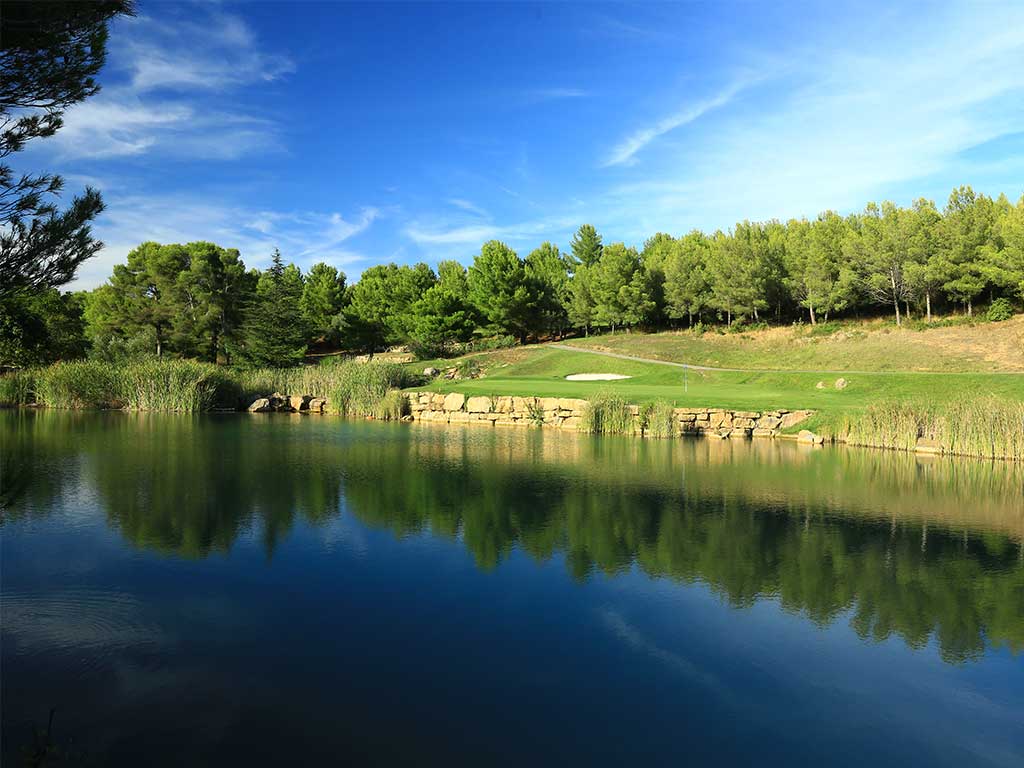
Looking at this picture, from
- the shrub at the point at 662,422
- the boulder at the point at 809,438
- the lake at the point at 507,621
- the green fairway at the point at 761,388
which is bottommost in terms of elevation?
the lake at the point at 507,621

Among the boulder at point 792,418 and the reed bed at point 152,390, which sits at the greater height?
the reed bed at point 152,390

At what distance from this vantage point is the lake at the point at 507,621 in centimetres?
546

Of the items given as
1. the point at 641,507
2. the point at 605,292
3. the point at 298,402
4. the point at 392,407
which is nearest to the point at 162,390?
the point at 298,402

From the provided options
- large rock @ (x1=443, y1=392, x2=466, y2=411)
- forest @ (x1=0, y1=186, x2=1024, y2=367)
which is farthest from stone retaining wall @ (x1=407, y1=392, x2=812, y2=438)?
forest @ (x1=0, y1=186, x2=1024, y2=367)

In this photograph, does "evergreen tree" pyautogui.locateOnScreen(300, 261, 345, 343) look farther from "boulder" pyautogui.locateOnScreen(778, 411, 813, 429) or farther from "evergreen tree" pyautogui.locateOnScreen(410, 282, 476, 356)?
"boulder" pyautogui.locateOnScreen(778, 411, 813, 429)

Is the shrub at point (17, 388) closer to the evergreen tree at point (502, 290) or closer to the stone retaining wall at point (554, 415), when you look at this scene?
the stone retaining wall at point (554, 415)

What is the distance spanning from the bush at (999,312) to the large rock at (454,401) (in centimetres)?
3486

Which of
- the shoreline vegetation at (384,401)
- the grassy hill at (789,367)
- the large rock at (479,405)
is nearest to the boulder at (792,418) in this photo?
the shoreline vegetation at (384,401)

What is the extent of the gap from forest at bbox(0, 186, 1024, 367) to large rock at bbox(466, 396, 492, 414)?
21.9m

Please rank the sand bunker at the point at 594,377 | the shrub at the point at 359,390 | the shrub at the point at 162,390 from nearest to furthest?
the shrub at the point at 162,390, the shrub at the point at 359,390, the sand bunker at the point at 594,377

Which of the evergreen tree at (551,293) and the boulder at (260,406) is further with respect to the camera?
the evergreen tree at (551,293)

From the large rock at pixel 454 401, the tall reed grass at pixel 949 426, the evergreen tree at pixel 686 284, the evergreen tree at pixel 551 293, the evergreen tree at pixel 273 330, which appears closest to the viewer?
the tall reed grass at pixel 949 426

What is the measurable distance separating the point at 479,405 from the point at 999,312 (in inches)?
1378

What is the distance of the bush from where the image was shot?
4459 centimetres
